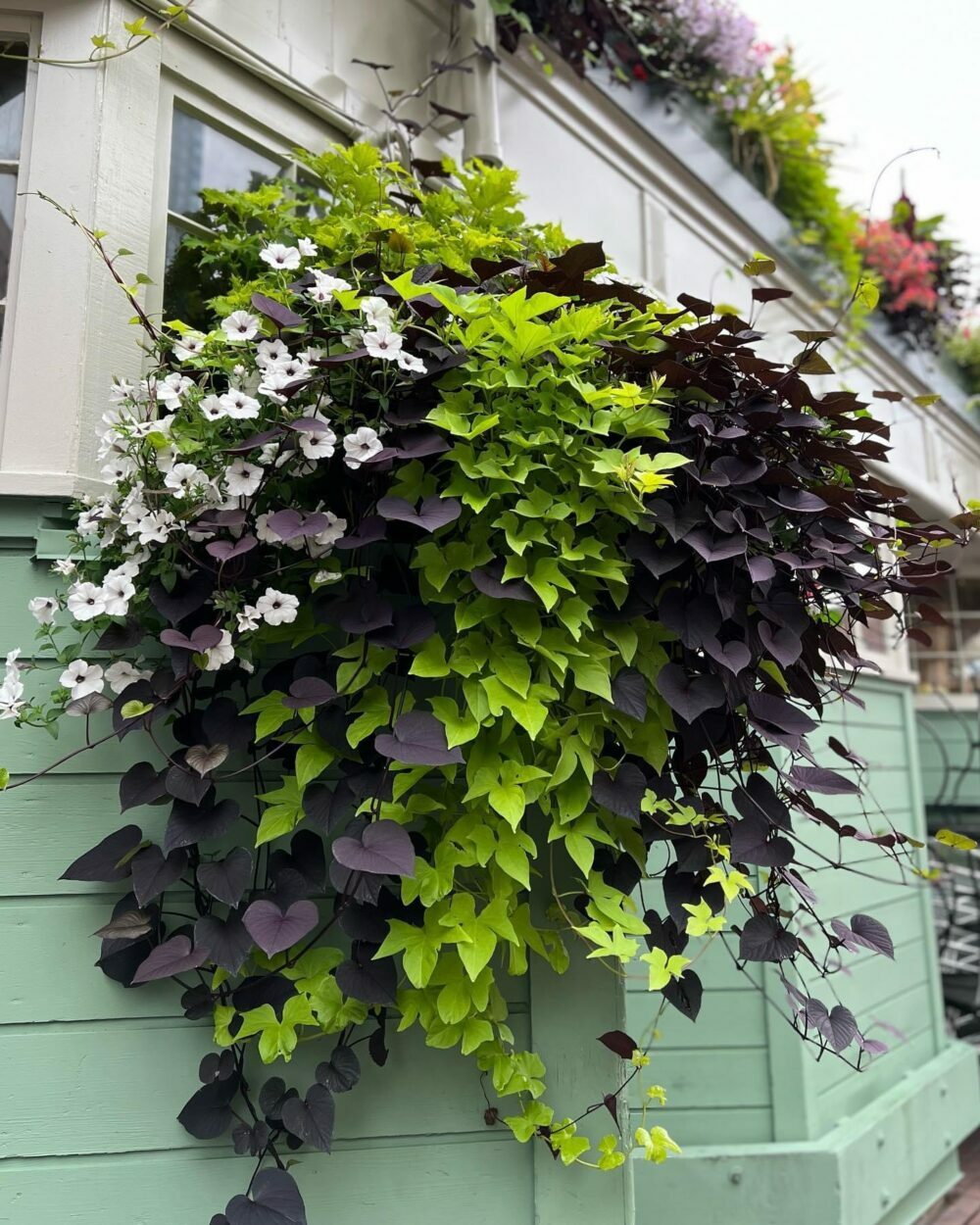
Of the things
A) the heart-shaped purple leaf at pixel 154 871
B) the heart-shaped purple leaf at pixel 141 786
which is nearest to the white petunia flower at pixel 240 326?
the heart-shaped purple leaf at pixel 141 786

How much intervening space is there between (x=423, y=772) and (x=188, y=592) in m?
0.39

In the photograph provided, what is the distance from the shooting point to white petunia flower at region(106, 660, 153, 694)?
1134 mm

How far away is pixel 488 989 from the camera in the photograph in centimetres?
114

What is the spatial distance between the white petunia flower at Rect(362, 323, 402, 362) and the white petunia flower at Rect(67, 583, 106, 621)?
1.48 ft

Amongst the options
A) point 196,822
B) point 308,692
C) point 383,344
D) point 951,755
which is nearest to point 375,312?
point 383,344

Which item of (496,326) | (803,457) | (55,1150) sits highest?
(496,326)

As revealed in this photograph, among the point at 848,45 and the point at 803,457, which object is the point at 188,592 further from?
the point at 848,45

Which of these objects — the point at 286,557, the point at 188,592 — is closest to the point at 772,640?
the point at 286,557

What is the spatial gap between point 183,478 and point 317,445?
0.17 meters

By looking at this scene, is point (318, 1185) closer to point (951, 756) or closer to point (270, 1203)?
point (270, 1203)

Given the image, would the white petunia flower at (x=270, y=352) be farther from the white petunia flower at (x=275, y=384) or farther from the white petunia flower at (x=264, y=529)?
the white petunia flower at (x=264, y=529)

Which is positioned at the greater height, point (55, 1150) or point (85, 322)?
point (85, 322)

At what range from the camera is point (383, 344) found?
42.6 inches

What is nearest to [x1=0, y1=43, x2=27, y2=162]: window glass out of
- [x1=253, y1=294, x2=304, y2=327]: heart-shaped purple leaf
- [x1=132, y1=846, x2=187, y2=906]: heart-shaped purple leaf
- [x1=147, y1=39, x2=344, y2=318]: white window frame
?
[x1=147, y1=39, x2=344, y2=318]: white window frame
